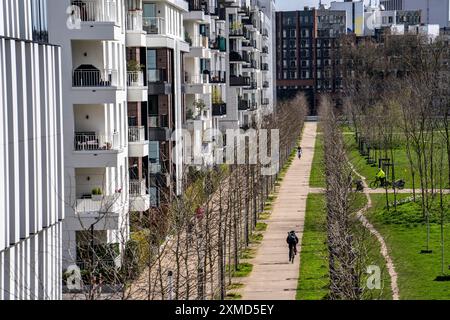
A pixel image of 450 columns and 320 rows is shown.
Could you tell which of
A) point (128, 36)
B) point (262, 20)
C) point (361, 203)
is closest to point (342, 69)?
point (262, 20)

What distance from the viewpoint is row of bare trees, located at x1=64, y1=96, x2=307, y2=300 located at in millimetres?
22109

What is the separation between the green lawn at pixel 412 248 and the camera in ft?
96.4

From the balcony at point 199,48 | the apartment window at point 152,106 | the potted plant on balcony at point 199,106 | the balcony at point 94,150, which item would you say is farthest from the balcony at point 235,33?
the balcony at point 94,150

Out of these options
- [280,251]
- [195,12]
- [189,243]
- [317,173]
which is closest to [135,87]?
[280,251]

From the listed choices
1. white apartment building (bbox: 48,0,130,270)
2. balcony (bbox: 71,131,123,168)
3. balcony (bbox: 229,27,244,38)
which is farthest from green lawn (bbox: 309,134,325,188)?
balcony (bbox: 71,131,123,168)

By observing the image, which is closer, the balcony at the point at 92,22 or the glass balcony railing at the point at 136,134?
the balcony at the point at 92,22

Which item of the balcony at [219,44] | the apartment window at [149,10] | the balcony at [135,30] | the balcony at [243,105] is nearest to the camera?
the balcony at [135,30]

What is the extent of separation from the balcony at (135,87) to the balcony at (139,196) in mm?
2727

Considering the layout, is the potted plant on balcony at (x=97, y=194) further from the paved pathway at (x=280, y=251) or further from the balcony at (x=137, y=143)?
the paved pathway at (x=280, y=251)

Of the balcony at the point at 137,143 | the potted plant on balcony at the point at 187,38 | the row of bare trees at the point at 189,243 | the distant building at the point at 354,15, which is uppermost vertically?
the distant building at the point at 354,15

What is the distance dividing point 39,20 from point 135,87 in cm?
1256

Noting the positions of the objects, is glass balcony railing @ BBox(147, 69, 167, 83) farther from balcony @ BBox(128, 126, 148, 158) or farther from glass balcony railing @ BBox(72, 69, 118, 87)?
glass balcony railing @ BBox(72, 69, 118, 87)

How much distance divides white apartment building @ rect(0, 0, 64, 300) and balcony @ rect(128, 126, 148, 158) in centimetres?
1077

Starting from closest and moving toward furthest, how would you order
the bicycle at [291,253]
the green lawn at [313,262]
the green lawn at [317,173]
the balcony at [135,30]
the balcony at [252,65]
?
the green lawn at [313,262] < the bicycle at [291,253] < the balcony at [135,30] < the green lawn at [317,173] < the balcony at [252,65]
